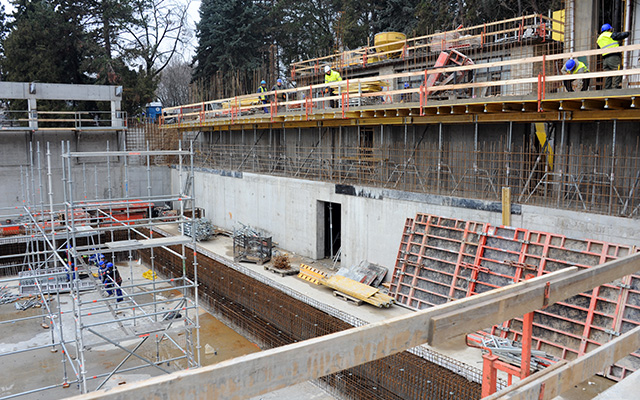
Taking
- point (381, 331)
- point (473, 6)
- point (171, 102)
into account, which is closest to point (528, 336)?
point (381, 331)

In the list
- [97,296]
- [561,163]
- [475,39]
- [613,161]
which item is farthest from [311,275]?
[475,39]

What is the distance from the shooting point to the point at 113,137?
31422mm

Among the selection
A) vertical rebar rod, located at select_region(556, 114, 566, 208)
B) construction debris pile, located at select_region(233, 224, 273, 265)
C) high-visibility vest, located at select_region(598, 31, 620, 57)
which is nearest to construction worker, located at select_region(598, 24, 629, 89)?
high-visibility vest, located at select_region(598, 31, 620, 57)

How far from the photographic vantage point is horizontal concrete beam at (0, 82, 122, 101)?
28.1 meters

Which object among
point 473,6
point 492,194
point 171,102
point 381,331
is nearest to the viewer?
point 381,331

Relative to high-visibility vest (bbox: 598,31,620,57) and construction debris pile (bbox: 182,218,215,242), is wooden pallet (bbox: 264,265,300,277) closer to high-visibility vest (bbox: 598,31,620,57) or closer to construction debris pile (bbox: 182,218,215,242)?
construction debris pile (bbox: 182,218,215,242)

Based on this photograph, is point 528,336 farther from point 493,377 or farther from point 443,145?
point 443,145

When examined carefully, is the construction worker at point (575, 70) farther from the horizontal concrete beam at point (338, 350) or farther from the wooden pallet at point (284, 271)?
the horizontal concrete beam at point (338, 350)

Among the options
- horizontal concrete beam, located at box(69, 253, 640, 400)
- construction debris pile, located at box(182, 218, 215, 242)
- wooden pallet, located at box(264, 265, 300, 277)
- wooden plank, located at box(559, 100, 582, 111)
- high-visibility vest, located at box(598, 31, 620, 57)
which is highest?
high-visibility vest, located at box(598, 31, 620, 57)

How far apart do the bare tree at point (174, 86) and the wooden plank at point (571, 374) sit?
6367cm

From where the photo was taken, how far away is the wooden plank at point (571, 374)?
318 cm

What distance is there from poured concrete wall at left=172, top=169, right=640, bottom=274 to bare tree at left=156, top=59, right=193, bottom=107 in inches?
1560

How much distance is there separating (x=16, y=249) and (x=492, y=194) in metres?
20.8

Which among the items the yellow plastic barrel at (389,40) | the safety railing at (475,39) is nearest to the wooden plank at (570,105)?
the safety railing at (475,39)
